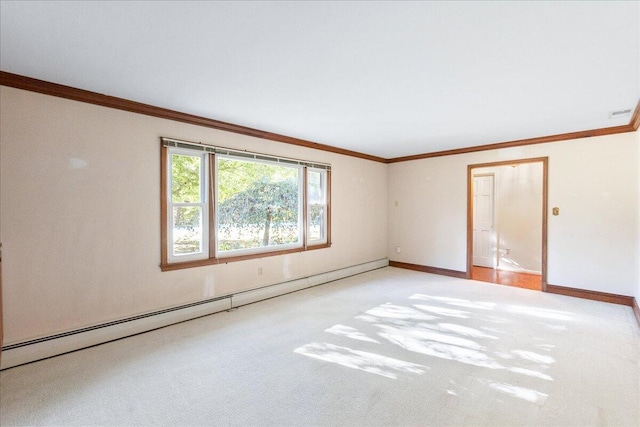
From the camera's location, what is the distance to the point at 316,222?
17.4ft

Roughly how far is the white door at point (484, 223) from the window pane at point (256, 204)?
14.1ft

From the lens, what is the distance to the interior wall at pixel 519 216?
599cm

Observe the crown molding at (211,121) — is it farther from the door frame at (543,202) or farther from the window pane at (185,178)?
the window pane at (185,178)

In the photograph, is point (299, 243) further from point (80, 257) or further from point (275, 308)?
point (80, 257)

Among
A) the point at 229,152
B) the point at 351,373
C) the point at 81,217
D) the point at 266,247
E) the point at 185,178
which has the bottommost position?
the point at 351,373

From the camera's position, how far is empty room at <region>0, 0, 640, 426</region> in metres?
1.87

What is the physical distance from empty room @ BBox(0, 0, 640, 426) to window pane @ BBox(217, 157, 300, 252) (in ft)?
0.12

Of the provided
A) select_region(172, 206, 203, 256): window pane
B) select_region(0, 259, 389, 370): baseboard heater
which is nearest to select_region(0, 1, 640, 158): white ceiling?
select_region(172, 206, 203, 256): window pane

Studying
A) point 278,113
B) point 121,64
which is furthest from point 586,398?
point 121,64

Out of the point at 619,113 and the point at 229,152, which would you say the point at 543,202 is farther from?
the point at 229,152

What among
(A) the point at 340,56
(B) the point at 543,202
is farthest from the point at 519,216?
(A) the point at 340,56

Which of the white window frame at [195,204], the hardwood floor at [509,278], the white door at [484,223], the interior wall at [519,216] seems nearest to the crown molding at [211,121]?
the white window frame at [195,204]

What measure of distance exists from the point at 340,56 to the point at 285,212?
2.89 metres

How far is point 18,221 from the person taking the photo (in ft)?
8.25
